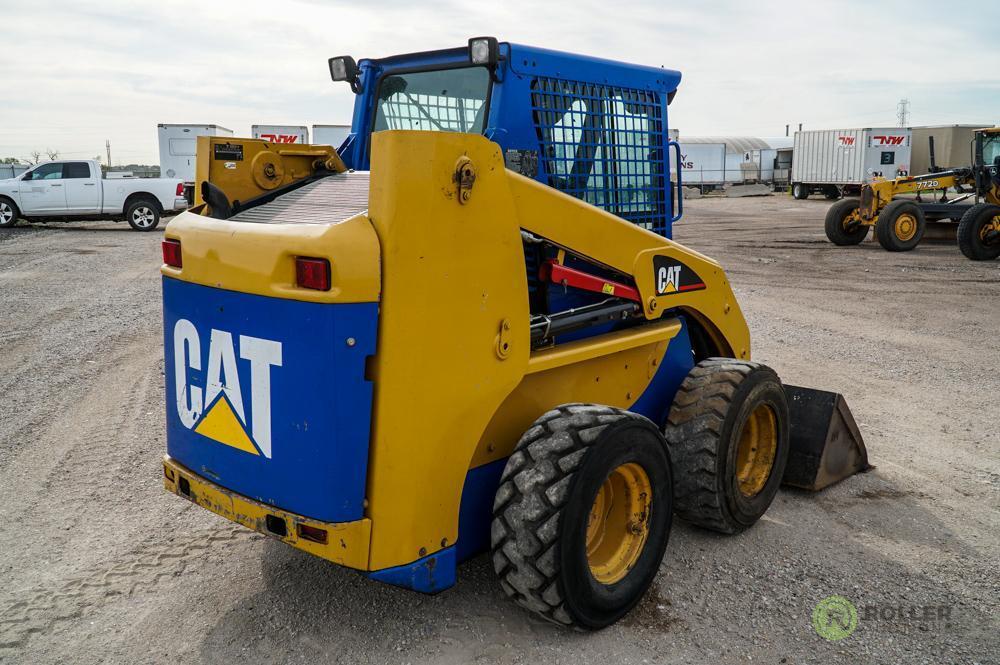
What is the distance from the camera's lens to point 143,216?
2073cm

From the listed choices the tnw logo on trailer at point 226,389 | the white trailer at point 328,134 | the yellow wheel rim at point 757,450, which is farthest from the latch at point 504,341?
the white trailer at point 328,134

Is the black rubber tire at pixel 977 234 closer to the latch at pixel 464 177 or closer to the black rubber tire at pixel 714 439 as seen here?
the black rubber tire at pixel 714 439

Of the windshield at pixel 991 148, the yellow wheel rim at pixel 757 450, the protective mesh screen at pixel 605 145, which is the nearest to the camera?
the protective mesh screen at pixel 605 145

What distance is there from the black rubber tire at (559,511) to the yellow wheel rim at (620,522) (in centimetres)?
15

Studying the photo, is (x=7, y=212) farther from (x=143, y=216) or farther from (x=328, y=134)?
(x=328, y=134)

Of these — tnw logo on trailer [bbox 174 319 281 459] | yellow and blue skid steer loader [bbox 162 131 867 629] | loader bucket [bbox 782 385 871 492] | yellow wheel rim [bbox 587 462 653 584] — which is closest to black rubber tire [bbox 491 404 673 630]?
yellow and blue skid steer loader [bbox 162 131 867 629]

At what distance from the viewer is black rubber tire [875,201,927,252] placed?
16.8m

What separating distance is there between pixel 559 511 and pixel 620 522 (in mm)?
618

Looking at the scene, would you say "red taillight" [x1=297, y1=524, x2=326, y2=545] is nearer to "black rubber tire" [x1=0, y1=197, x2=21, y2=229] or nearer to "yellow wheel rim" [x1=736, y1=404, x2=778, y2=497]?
"yellow wheel rim" [x1=736, y1=404, x2=778, y2=497]

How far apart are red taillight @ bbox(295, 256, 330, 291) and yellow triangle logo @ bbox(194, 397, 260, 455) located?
64 cm

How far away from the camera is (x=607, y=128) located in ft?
13.7

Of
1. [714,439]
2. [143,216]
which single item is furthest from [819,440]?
[143,216]

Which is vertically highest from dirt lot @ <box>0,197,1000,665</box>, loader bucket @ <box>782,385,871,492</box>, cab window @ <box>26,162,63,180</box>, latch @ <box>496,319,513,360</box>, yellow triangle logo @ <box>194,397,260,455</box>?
cab window @ <box>26,162,63,180</box>

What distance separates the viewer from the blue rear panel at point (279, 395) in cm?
271
